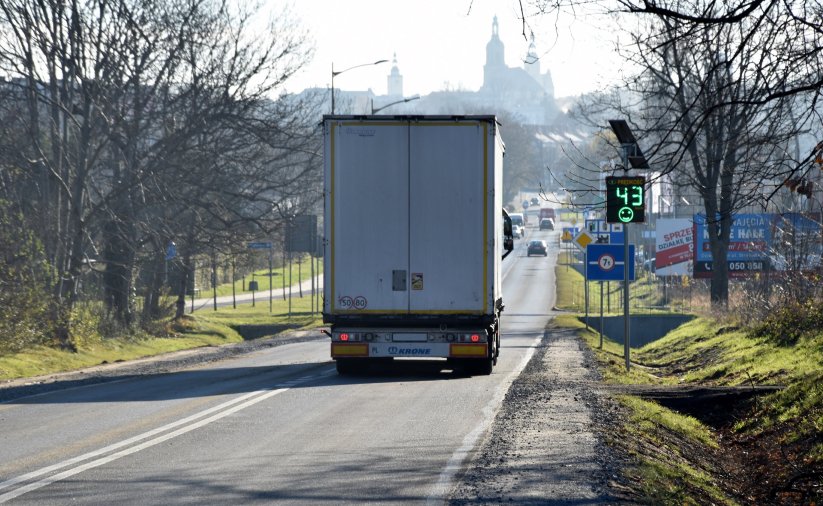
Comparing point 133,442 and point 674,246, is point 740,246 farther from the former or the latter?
point 133,442

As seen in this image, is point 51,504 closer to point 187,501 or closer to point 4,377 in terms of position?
point 187,501

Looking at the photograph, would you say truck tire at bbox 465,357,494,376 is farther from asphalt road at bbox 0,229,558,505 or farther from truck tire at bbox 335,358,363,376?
truck tire at bbox 335,358,363,376

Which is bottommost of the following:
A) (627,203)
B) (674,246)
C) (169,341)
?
(169,341)

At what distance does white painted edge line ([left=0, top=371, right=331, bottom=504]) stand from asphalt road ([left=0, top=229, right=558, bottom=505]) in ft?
0.05

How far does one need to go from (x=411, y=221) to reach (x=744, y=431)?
631 cm

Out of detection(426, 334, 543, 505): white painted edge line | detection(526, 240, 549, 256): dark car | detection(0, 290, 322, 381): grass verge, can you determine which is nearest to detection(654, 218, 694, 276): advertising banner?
detection(0, 290, 322, 381): grass verge

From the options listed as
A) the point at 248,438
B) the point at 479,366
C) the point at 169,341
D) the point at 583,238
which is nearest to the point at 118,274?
the point at 169,341

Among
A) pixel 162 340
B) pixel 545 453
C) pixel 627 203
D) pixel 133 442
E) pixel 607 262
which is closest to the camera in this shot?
pixel 545 453

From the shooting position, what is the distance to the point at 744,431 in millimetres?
14578

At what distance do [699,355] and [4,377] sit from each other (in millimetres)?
16093

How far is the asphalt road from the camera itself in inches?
328

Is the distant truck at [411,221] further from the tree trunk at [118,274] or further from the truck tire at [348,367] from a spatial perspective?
the tree trunk at [118,274]

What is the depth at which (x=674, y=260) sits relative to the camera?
5547 cm

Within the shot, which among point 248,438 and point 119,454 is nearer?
point 119,454
